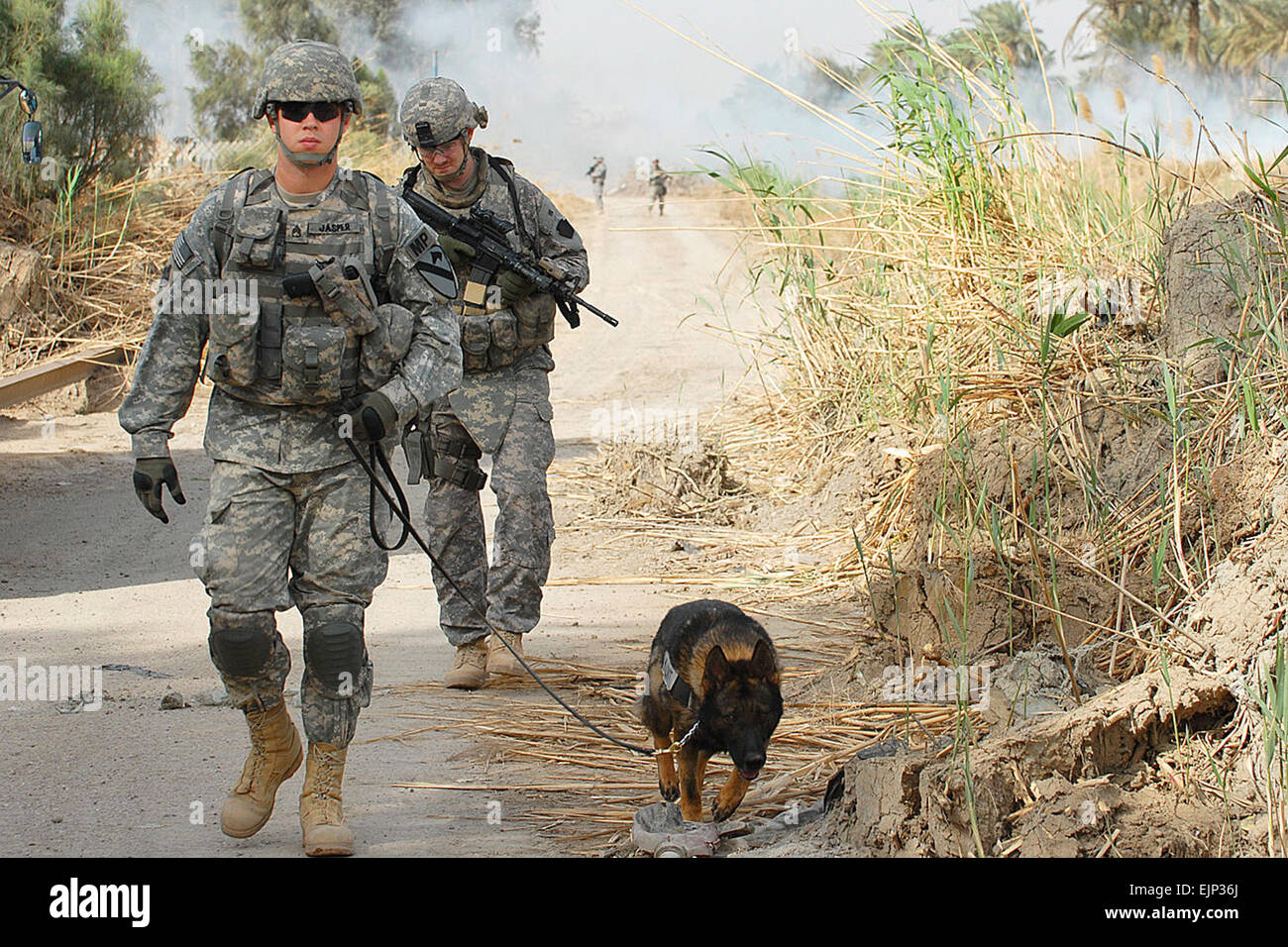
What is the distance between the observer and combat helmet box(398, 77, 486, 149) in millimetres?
4953

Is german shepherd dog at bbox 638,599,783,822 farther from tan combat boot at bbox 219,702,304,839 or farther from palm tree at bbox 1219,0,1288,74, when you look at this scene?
palm tree at bbox 1219,0,1288,74

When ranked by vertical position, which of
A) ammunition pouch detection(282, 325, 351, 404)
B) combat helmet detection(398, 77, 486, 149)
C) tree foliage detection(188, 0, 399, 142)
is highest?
tree foliage detection(188, 0, 399, 142)

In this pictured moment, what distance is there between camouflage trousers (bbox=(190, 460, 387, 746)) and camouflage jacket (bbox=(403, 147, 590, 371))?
5.99 ft

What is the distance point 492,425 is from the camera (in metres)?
5.18

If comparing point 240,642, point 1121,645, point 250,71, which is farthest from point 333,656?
point 250,71

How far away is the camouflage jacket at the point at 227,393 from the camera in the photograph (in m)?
3.50

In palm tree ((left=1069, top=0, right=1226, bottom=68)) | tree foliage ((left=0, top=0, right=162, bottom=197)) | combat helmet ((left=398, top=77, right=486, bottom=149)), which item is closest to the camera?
combat helmet ((left=398, top=77, right=486, bottom=149))

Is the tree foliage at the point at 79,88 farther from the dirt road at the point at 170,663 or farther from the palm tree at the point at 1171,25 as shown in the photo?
the palm tree at the point at 1171,25

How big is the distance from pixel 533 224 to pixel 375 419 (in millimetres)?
2109

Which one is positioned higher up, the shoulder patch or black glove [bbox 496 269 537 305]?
black glove [bbox 496 269 537 305]

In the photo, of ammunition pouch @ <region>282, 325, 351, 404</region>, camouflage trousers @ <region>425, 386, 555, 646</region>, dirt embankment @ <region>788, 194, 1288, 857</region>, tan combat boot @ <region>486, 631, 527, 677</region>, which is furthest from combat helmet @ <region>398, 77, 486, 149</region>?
dirt embankment @ <region>788, 194, 1288, 857</region>

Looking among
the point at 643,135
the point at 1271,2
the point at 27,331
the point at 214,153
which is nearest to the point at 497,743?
the point at 27,331

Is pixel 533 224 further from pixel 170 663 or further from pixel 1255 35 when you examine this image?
pixel 1255 35
